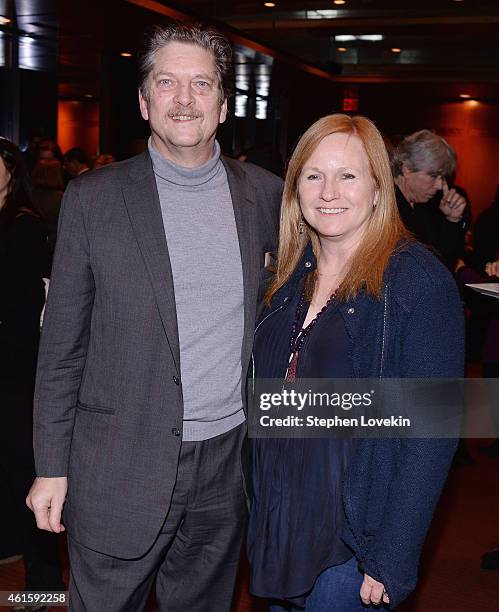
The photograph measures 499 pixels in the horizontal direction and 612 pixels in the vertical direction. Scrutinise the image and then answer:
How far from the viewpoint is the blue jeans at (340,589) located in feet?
5.86

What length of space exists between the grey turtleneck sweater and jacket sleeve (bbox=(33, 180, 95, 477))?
22cm

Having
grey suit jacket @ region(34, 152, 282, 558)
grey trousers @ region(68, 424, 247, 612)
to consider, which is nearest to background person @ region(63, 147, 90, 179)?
grey suit jacket @ region(34, 152, 282, 558)

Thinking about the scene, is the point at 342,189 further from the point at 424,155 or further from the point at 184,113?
the point at 424,155

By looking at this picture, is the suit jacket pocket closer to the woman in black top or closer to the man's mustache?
the man's mustache

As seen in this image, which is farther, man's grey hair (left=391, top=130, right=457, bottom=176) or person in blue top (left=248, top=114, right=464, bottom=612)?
man's grey hair (left=391, top=130, right=457, bottom=176)

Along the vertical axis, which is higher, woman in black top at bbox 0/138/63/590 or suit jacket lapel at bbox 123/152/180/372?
suit jacket lapel at bbox 123/152/180/372

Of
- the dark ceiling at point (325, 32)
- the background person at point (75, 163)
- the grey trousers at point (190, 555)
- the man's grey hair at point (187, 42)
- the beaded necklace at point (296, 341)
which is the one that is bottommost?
the grey trousers at point (190, 555)

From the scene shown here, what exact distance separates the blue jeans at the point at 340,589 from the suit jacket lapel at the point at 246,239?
524 mm

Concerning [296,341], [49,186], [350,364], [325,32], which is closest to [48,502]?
[296,341]

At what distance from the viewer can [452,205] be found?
13.3 ft

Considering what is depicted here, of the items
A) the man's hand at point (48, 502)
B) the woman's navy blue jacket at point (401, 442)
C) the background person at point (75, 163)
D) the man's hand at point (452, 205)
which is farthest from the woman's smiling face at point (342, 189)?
the background person at point (75, 163)

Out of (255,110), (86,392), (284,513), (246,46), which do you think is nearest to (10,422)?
(86,392)

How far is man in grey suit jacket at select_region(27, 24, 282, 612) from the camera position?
192cm

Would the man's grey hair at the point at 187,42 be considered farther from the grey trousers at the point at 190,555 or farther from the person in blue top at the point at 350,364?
the grey trousers at the point at 190,555
